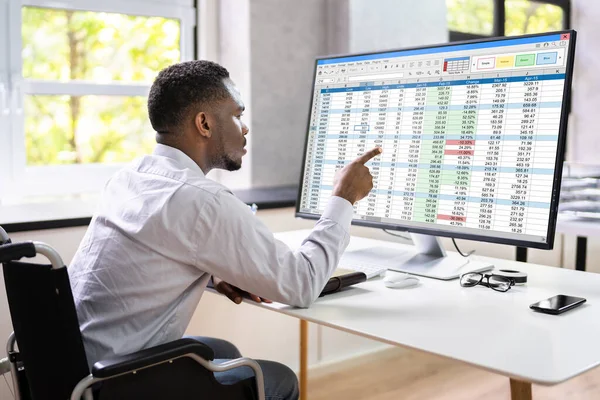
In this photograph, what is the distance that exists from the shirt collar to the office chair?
0.36 metres

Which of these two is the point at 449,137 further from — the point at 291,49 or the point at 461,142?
the point at 291,49

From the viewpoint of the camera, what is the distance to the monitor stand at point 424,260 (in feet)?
5.48

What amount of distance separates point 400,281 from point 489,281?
0.21 meters

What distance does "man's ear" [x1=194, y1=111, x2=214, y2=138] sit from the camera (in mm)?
1439

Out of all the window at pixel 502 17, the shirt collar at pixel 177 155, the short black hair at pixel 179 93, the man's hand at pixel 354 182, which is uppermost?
the window at pixel 502 17

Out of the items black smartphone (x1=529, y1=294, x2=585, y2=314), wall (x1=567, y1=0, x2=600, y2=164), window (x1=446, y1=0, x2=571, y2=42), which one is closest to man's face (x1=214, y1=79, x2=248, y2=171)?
black smartphone (x1=529, y1=294, x2=585, y2=314)

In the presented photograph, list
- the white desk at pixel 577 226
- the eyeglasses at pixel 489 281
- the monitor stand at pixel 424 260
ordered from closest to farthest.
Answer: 1. the eyeglasses at pixel 489 281
2. the monitor stand at pixel 424 260
3. the white desk at pixel 577 226

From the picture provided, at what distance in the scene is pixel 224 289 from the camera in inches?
60.6

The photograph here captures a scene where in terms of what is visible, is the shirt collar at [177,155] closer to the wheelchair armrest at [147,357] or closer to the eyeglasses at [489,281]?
the wheelchair armrest at [147,357]

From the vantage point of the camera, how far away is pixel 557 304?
1.37 m

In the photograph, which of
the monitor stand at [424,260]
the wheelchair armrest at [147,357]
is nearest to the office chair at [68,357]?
the wheelchair armrest at [147,357]

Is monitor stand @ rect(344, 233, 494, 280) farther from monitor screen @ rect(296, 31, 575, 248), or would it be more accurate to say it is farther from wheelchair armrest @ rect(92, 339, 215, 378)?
wheelchair armrest @ rect(92, 339, 215, 378)

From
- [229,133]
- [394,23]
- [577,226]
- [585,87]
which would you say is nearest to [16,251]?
[229,133]

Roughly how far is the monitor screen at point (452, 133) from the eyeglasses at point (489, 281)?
97 mm
